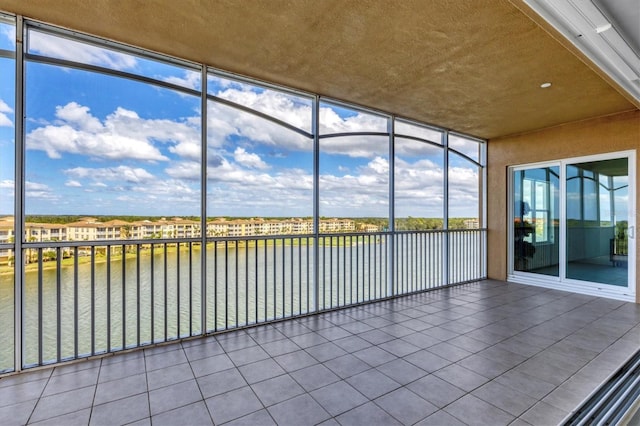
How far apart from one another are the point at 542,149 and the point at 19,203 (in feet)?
23.3

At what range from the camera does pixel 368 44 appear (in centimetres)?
284

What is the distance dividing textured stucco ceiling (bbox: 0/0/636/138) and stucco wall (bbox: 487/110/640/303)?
597 millimetres

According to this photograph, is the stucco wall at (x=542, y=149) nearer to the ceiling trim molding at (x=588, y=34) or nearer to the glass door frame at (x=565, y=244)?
the glass door frame at (x=565, y=244)

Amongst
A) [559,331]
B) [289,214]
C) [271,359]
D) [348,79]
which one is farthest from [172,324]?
[559,331]

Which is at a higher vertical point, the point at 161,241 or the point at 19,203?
the point at 19,203

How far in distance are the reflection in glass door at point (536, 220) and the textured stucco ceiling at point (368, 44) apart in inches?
65.9

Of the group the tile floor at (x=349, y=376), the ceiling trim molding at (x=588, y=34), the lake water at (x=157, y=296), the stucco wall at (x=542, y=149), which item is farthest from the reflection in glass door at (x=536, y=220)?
the lake water at (x=157, y=296)

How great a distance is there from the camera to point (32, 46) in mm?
2609

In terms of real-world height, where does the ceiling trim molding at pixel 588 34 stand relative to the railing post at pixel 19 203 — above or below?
above

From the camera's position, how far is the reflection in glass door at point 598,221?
4742mm

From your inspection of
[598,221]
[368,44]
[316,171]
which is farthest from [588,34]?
[598,221]

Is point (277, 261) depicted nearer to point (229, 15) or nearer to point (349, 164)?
point (349, 164)

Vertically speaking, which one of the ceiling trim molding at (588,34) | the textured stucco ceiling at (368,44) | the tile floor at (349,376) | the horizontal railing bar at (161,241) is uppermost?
the textured stucco ceiling at (368,44)

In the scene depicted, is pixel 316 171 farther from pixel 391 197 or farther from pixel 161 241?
pixel 161 241
